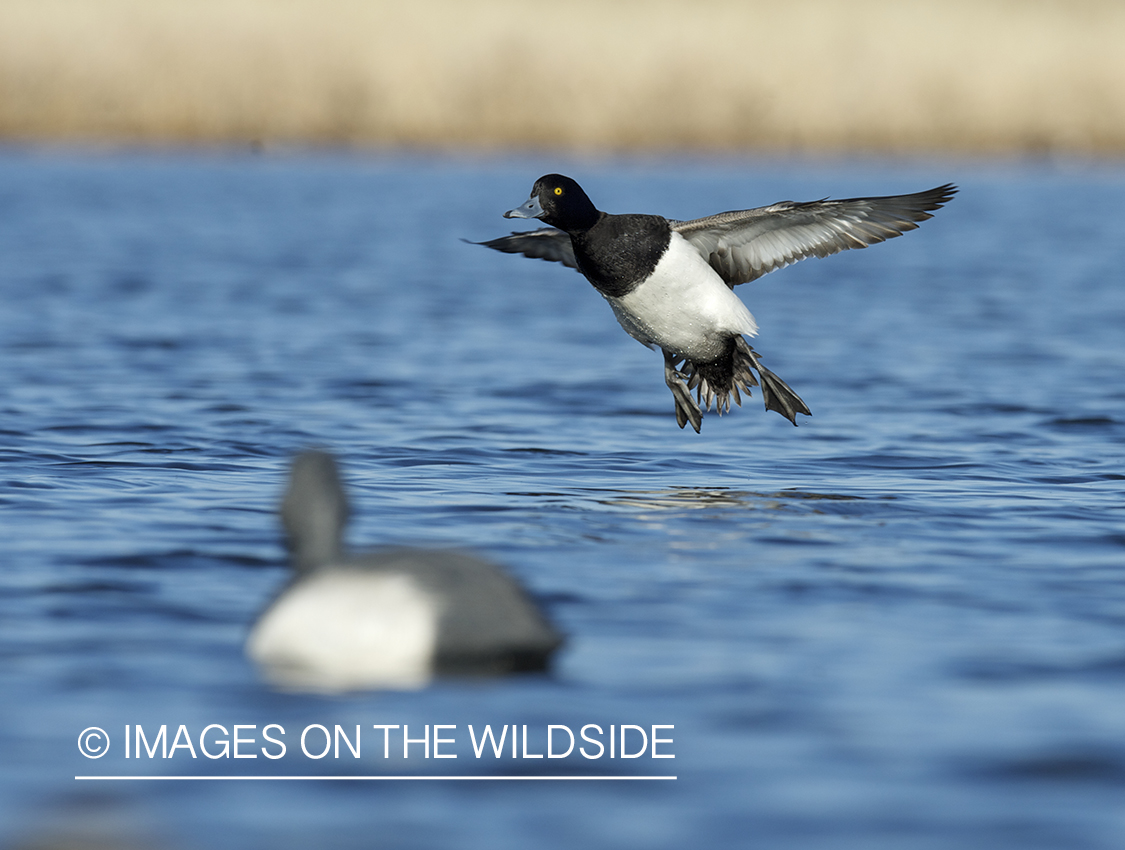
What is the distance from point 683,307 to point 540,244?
1514mm

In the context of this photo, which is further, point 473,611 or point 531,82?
point 531,82

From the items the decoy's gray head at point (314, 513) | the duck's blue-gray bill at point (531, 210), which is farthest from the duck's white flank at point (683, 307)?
the decoy's gray head at point (314, 513)

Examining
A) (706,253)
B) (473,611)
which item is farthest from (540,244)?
(473,611)

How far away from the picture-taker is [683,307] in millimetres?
8398

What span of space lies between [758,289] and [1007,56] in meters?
13.1

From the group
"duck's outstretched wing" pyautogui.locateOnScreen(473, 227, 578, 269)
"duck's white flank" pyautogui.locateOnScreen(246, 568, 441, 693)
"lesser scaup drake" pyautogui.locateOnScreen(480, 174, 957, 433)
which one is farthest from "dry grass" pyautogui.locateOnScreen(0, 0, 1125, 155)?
"duck's white flank" pyautogui.locateOnScreen(246, 568, 441, 693)

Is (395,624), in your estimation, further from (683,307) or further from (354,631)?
(683,307)

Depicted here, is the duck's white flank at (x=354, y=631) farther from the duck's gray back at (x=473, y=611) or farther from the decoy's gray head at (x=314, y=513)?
the decoy's gray head at (x=314, y=513)

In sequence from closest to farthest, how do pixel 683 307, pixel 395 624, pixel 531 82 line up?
pixel 395 624 < pixel 683 307 < pixel 531 82

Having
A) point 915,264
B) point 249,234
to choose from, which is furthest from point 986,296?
point 249,234

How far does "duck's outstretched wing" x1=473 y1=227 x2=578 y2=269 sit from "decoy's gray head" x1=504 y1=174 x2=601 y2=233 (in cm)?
95

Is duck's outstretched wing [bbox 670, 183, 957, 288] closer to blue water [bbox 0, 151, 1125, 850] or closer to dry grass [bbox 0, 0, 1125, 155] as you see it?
blue water [bbox 0, 151, 1125, 850]

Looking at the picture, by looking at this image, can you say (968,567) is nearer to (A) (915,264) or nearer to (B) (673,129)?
(A) (915,264)

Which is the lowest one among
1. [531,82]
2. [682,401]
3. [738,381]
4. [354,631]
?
[354,631]
